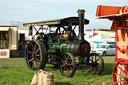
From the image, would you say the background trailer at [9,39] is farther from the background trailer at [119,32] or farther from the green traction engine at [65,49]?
the background trailer at [119,32]

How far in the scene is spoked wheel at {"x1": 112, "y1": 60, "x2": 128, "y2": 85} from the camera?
5.67m

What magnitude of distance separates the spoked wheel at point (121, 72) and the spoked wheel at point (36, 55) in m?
3.98

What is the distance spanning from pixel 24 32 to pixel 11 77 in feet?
57.6

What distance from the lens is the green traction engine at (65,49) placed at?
8734mm

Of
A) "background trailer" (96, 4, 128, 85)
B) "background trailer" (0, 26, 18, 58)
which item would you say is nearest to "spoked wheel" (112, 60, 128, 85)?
"background trailer" (96, 4, 128, 85)

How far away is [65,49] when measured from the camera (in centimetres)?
936

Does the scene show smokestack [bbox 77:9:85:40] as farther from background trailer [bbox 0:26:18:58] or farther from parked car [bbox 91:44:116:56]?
parked car [bbox 91:44:116:56]

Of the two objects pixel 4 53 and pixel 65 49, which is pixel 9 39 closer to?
pixel 4 53

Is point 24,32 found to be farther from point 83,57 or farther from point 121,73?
point 121,73

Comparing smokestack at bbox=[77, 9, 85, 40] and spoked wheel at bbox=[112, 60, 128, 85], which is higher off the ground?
smokestack at bbox=[77, 9, 85, 40]

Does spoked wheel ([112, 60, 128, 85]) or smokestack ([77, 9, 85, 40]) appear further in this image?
smokestack ([77, 9, 85, 40])

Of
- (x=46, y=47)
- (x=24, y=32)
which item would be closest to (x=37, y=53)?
(x=46, y=47)

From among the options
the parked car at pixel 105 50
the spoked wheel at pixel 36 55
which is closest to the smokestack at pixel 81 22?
the spoked wheel at pixel 36 55

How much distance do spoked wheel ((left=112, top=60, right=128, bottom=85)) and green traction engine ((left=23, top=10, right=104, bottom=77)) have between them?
7.11 ft
